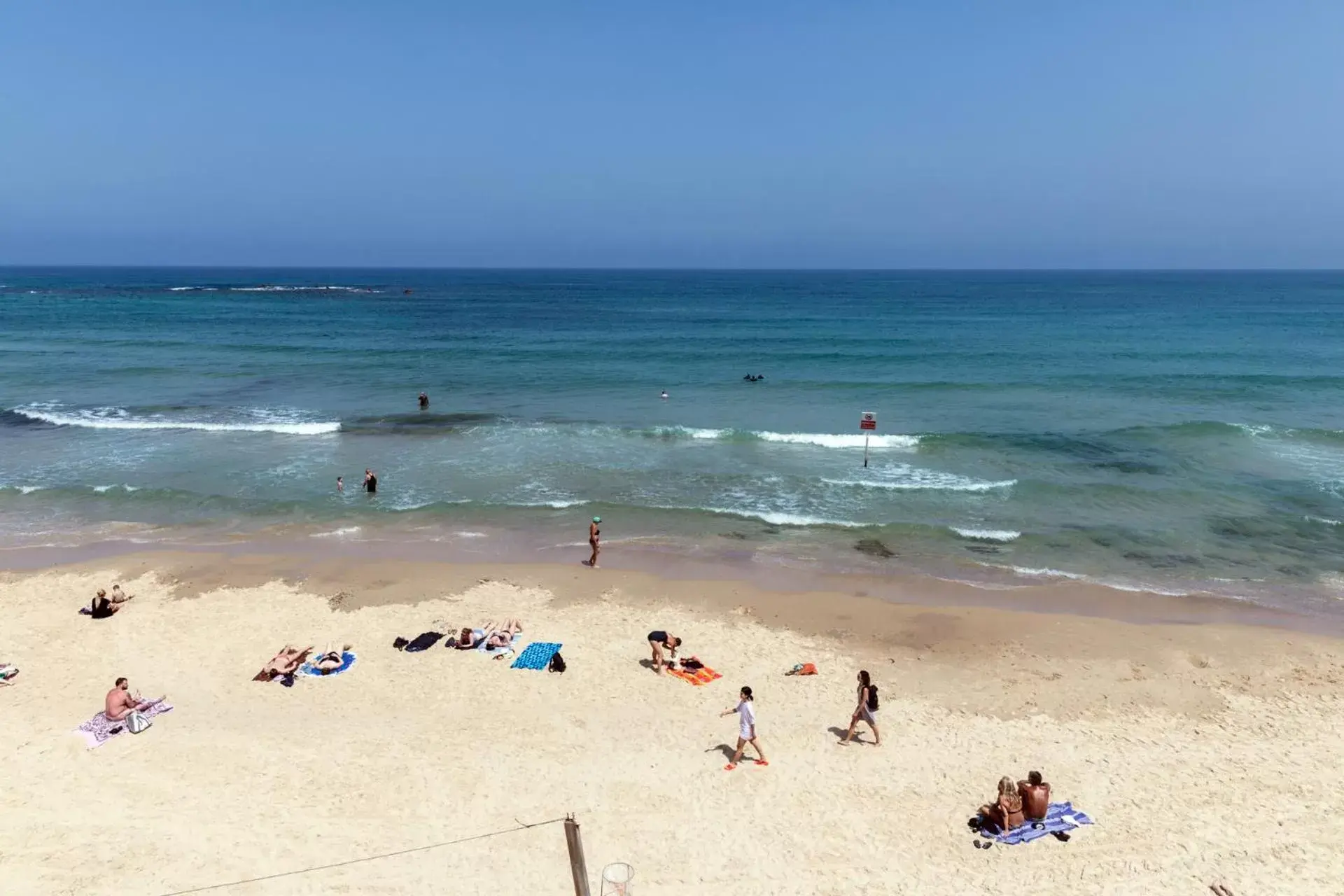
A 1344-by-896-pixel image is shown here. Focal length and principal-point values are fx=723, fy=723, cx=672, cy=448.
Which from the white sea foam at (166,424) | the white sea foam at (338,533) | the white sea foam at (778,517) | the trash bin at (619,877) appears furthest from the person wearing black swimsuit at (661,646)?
the white sea foam at (166,424)

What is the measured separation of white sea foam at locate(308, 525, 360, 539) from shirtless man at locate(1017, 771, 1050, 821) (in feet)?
55.5

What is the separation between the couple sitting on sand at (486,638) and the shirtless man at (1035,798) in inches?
345

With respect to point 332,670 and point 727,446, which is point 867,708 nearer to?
point 332,670

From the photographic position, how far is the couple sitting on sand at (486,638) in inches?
536

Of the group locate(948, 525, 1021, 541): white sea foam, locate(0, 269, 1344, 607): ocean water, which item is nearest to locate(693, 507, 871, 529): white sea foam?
locate(0, 269, 1344, 607): ocean water

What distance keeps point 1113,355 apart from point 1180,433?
22820 mm

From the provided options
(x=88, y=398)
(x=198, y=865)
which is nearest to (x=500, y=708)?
(x=198, y=865)

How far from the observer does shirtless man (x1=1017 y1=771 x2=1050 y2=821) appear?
30.2ft

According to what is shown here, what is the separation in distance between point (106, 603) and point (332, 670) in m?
5.97

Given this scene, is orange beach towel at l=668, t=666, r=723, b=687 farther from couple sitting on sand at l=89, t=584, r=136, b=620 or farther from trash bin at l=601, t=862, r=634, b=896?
couple sitting on sand at l=89, t=584, r=136, b=620

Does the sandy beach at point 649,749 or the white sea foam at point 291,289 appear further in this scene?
the white sea foam at point 291,289

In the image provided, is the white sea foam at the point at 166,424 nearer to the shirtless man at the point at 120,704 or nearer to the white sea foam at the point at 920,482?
the shirtless man at the point at 120,704

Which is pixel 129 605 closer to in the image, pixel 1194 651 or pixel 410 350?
pixel 1194 651

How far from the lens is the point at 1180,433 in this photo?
29203 millimetres
